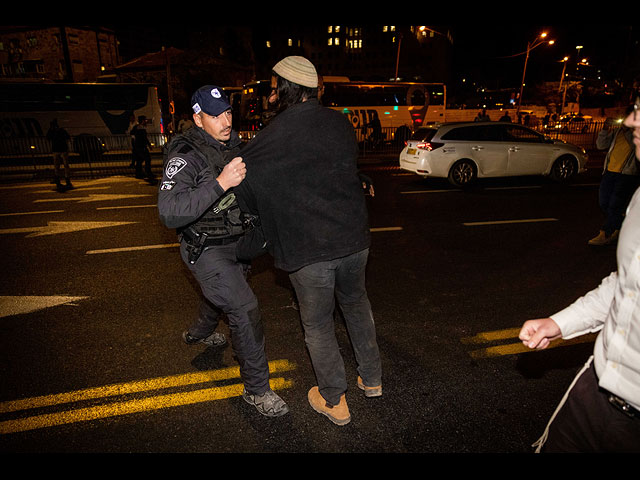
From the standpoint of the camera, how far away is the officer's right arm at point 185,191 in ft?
7.81

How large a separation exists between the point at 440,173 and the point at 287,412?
9042mm

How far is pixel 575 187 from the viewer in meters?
10.6

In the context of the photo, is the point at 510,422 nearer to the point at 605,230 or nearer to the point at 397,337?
the point at 397,337

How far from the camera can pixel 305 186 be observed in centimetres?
213

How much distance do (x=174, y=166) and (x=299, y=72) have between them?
100 cm

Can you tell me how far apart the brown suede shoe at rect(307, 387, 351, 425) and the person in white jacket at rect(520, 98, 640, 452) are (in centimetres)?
127

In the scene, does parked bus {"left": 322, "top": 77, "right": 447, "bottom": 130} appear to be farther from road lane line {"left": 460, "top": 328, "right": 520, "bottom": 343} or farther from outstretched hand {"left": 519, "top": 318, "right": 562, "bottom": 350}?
outstretched hand {"left": 519, "top": 318, "right": 562, "bottom": 350}

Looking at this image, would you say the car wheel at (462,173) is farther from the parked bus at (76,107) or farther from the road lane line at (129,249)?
the parked bus at (76,107)

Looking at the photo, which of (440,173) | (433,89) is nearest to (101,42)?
(433,89)

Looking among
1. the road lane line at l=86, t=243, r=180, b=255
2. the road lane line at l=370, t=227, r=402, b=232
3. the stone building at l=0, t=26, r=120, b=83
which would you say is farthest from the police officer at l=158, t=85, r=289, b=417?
the stone building at l=0, t=26, r=120, b=83

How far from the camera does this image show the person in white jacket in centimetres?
136

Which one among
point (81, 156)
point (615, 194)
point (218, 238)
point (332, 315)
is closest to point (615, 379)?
point (332, 315)

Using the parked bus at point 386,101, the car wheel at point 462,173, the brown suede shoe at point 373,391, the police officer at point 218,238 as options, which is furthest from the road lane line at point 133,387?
the parked bus at point 386,101

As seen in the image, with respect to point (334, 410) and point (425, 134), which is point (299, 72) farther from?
point (425, 134)
